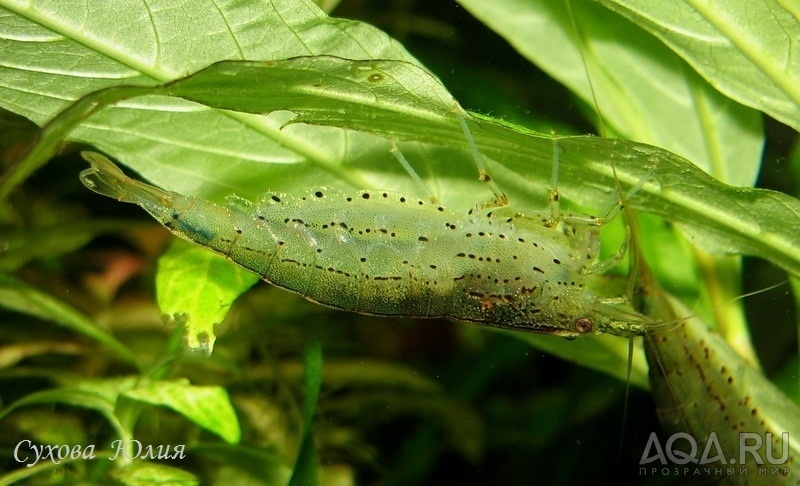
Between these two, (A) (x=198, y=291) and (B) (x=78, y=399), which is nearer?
(A) (x=198, y=291)

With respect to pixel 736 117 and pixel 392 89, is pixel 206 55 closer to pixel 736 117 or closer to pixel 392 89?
pixel 392 89

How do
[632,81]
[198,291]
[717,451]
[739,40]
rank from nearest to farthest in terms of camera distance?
[739,40] < [198,291] < [632,81] < [717,451]

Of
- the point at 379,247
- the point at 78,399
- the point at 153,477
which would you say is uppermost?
the point at 379,247

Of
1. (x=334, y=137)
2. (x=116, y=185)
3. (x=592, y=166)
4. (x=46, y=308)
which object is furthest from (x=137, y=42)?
(x=46, y=308)

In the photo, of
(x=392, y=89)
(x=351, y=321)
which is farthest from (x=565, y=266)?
(x=351, y=321)

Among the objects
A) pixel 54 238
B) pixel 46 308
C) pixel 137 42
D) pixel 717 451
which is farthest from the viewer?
pixel 54 238

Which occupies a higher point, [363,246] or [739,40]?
[739,40]

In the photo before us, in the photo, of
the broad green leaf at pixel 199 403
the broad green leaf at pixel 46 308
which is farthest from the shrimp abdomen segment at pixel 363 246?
the broad green leaf at pixel 46 308

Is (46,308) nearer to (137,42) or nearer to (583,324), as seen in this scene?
(137,42)
